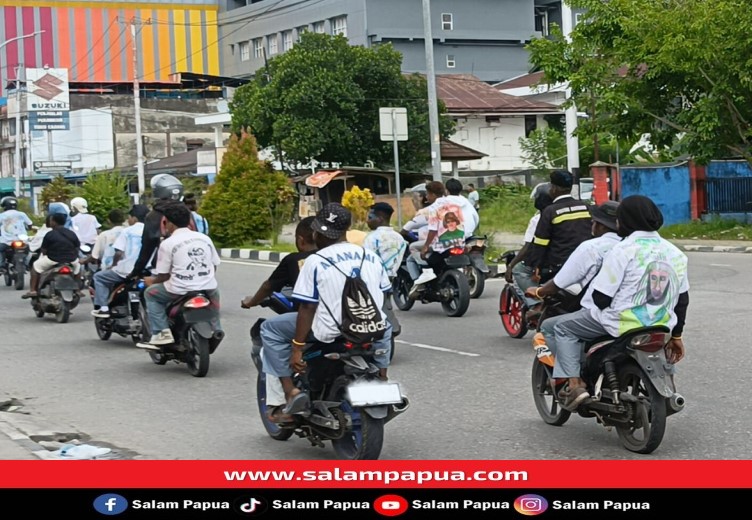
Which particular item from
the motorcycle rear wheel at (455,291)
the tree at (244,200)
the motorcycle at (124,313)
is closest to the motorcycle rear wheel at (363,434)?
the motorcycle at (124,313)

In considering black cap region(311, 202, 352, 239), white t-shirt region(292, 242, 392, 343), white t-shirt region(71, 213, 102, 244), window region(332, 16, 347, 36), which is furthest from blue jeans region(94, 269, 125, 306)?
window region(332, 16, 347, 36)

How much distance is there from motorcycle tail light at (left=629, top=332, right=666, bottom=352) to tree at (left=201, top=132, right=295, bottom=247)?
23.6m

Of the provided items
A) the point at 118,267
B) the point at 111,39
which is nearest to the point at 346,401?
the point at 118,267

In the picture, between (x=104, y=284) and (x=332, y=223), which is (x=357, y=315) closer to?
(x=332, y=223)

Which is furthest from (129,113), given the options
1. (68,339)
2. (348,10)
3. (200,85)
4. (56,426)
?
(56,426)

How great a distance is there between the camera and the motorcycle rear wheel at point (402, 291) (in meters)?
15.4

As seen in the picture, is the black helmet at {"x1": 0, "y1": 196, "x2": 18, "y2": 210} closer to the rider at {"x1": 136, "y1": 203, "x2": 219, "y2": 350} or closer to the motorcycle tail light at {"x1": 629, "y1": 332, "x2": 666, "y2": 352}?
the rider at {"x1": 136, "y1": 203, "x2": 219, "y2": 350}

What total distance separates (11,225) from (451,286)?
371 inches

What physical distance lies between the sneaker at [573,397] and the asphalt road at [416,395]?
289 mm

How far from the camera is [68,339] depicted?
46.5 ft

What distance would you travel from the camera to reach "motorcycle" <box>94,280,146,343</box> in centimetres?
1274

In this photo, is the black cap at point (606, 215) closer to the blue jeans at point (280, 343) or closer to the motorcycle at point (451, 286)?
the blue jeans at point (280, 343)

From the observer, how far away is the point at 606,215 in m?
8.36
